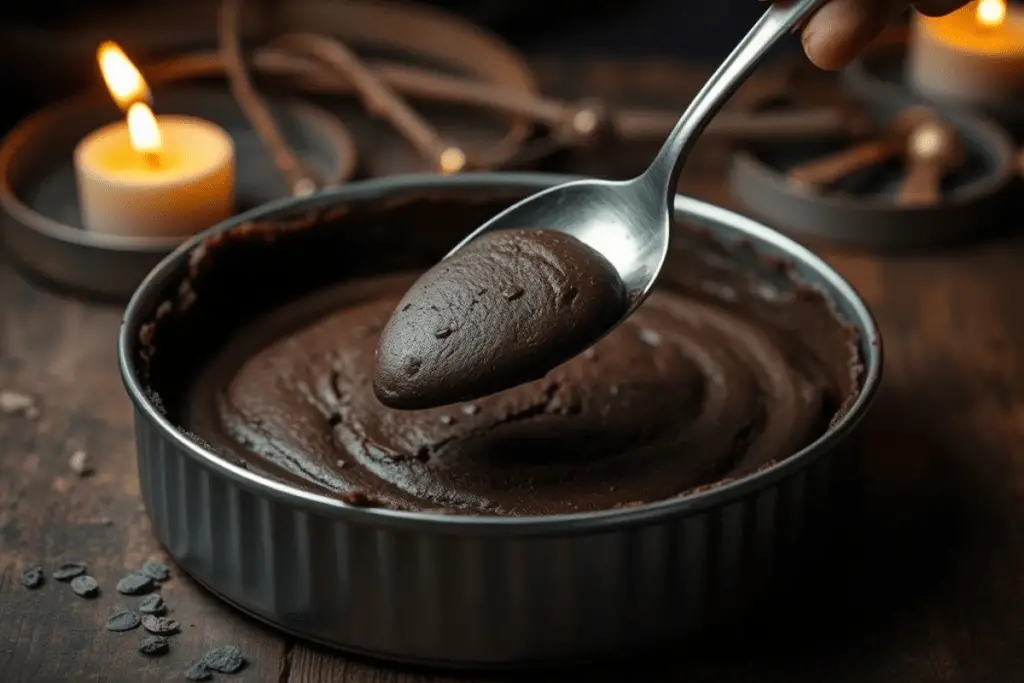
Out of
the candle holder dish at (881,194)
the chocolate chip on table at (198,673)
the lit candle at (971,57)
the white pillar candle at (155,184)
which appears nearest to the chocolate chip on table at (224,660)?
the chocolate chip on table at (198,673)

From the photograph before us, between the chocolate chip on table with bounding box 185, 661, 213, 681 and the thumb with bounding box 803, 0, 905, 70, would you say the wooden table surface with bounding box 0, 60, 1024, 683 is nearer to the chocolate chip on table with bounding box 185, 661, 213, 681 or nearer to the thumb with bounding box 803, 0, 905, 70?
the chocolate chip on table with bounding box 185, 661, 213, 681

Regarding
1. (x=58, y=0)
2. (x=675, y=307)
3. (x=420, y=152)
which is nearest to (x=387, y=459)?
(x=675, y=307)

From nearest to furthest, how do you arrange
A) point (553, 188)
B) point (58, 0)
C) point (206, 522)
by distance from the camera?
1. point (206, 522)
2. point (553, 188)
3. point (58, 0)

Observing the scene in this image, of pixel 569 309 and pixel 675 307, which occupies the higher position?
pixel 569 309

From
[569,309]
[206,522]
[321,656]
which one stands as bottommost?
[321,656]

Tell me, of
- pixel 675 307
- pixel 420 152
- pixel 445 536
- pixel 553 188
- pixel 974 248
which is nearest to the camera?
pixel 445 536

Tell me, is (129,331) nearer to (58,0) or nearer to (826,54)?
(826,54)

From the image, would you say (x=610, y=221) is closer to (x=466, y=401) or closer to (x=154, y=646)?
(x=466, y=401)

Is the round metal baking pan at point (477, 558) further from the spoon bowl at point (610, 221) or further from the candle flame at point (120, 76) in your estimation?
the candle flame at point (120, 76)
